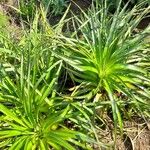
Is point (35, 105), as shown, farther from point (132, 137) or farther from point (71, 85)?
point (132, 137)

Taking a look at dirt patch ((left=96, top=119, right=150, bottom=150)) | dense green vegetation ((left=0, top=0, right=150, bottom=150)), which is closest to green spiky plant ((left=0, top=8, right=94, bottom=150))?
dense green vegetation ((left=0, top=0, right=150, bottom=150))

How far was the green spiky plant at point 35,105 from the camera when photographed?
2703 mm

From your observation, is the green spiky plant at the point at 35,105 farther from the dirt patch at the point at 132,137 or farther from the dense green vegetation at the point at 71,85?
the dirt patch at the point at 132,137

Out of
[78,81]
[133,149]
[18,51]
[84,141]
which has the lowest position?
[133,149]

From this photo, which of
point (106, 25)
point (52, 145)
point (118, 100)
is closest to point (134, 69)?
point (118, 100)

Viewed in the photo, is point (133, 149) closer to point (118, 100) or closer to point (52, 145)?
point (118, 100)

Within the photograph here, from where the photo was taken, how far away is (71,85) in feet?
10.5

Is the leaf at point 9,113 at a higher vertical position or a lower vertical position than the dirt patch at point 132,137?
higher

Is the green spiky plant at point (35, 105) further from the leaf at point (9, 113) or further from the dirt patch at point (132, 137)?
the dirt patch at point (132, 137)

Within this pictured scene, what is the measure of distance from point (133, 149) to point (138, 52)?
0.71 metres

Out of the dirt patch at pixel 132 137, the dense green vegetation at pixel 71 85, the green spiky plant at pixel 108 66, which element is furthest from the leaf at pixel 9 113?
the dirt patch at pixel 132 137

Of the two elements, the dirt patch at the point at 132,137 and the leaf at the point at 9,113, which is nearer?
the leaf at the point at 9,113

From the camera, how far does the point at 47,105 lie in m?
2.87

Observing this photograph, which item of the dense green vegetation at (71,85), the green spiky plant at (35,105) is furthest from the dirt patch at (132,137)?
the green spiky plant at (35,105)
